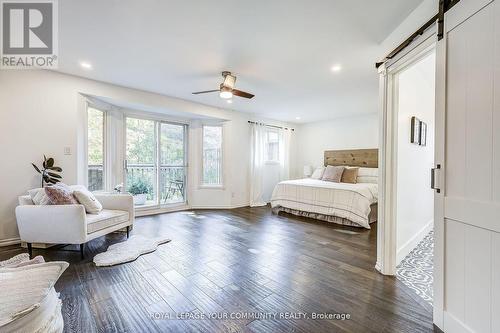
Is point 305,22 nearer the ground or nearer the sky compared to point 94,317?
nearer the sky

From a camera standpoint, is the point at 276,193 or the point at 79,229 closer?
the point at 79,229

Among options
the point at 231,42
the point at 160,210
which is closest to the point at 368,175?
the point at 231,42

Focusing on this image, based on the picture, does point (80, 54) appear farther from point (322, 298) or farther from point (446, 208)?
point (446, 208)

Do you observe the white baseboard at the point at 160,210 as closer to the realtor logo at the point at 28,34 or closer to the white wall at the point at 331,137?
the realtor logo at the point at 28,34

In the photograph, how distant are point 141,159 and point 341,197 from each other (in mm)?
4258

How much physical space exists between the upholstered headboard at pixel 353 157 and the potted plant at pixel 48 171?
609cm

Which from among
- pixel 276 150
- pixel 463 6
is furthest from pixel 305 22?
pixel 276 150

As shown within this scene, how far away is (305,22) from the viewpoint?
6.78 feet

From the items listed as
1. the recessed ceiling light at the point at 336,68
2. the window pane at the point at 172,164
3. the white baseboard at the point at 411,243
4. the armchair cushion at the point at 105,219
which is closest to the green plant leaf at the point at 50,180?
the armchair cushion at the point at 105,219

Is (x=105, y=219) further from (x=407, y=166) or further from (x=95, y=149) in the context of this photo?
(x=407, y=166)

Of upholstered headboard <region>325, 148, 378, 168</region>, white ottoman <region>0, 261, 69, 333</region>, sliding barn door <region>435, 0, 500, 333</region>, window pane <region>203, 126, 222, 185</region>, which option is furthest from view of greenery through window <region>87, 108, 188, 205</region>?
sliding barn door <region>435, 0, 500, 333</region>

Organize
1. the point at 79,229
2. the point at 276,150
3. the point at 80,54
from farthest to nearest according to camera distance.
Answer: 1. the point at 276,150
2. the point at 80,54
3. the point at 79,229

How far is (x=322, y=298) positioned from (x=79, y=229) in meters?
2.67

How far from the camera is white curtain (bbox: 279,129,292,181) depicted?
6785mm
